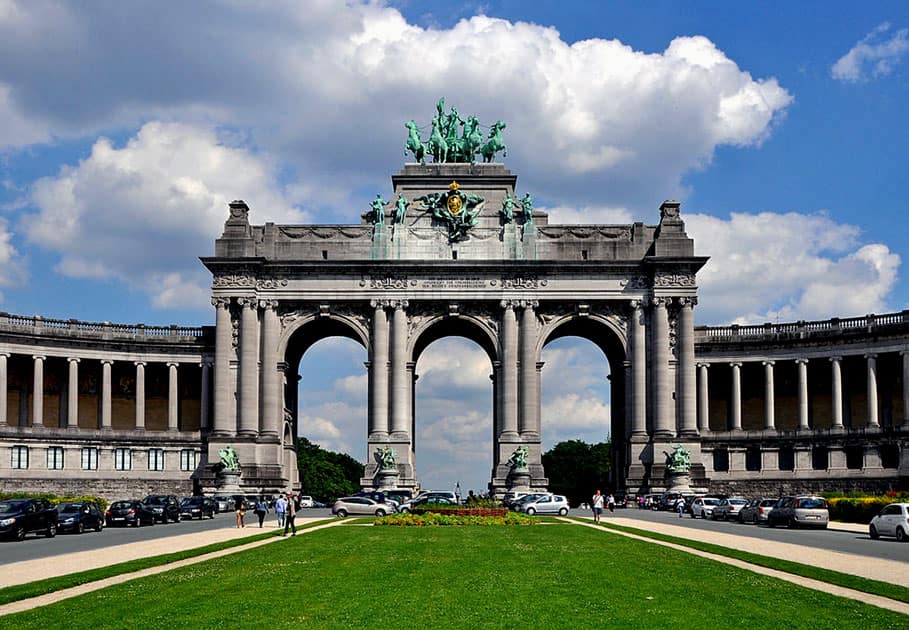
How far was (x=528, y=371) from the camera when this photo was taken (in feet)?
354

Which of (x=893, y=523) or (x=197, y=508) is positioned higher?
(x=893, y=523)

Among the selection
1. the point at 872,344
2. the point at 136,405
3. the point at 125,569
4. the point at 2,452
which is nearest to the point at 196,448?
the point at 136,405

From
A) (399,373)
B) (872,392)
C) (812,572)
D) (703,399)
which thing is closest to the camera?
(812,572)

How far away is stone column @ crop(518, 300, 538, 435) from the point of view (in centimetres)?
10762

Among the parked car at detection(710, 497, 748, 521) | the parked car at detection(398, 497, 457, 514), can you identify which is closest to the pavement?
the parked car at detection(710, 497, 748, 521)

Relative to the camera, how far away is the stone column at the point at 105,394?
112 metres

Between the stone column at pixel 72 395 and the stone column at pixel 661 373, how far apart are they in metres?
54.9

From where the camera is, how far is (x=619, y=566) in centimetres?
3706

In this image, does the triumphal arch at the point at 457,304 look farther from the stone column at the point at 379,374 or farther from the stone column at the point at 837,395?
the stone column at the point at 837,395

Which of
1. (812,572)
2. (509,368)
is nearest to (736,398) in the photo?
(509,368)

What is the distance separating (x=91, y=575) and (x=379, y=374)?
72868 millimetres

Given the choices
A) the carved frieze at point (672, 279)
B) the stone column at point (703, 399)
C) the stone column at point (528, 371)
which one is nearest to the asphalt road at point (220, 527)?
the stone column at point (528, 371)

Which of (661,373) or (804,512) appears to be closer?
(804,512)

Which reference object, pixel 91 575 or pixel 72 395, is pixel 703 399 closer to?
pixel 72 395
